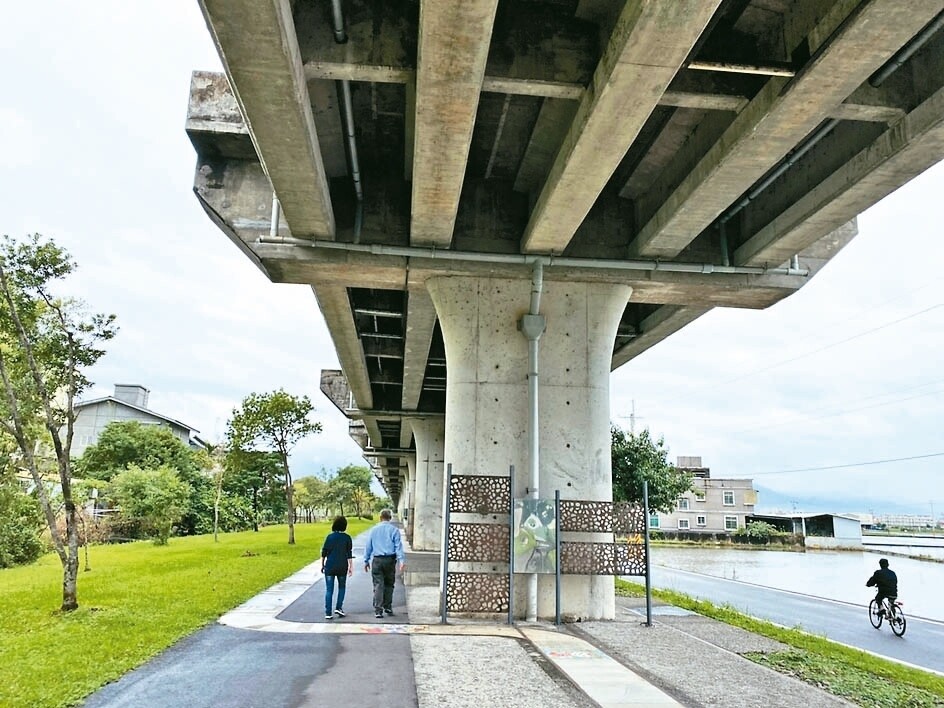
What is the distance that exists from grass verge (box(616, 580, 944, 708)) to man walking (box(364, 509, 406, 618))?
4924 millimetres

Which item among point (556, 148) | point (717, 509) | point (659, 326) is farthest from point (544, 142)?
point (717, 509)

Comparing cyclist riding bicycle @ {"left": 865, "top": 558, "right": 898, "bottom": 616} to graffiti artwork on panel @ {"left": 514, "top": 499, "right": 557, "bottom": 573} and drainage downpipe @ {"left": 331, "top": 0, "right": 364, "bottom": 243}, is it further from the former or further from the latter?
drainage downpipe @ {"left": 331, "top": 0, "right": 364, "bottom": 243}

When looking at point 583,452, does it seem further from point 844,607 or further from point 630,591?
point 844,607

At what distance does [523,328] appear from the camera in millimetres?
10781

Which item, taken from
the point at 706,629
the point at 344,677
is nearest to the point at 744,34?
the point at 344,677

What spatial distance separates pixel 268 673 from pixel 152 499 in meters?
29.7

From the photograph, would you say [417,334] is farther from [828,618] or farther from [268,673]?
[828,618]

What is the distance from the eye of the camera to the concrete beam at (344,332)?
13.9 metres

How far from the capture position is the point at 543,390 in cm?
1072

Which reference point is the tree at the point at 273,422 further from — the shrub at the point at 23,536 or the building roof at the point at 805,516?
the building roof at the point at 805,516

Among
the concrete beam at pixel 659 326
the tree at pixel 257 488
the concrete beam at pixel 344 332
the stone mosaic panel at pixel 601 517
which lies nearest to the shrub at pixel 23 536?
the concrete beam at pixel 344 332

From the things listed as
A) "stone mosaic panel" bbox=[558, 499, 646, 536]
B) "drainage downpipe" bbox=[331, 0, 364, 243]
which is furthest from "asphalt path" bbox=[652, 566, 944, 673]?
"drainage downpipe" bbox=[331, 0, 364, 243]

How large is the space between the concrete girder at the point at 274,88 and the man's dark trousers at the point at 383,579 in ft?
17.1

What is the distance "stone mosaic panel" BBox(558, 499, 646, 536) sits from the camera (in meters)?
10.2
